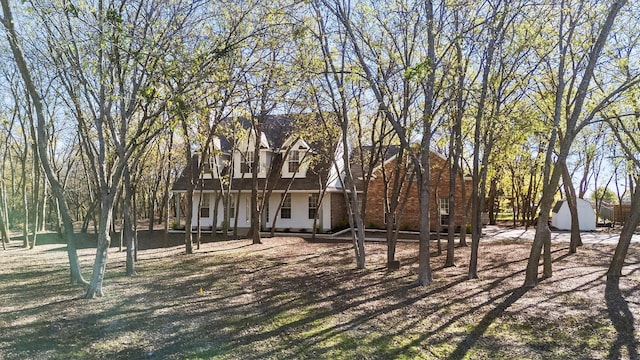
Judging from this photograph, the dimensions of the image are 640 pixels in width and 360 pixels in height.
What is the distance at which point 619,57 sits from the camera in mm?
11211

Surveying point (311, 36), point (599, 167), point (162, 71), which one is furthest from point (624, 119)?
point (599, 167)

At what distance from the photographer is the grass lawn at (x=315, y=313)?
559 cm

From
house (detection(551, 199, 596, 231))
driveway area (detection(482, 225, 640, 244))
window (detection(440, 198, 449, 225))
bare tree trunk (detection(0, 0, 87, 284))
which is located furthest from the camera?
house (detection(551, 199, 596, 231))

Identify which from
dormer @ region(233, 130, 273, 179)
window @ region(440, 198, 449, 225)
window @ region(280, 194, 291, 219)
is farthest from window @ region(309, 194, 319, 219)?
window @ region(440, 198, 449, 225)

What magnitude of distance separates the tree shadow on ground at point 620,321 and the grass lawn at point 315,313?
23 mm

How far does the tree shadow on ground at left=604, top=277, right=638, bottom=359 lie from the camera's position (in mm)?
5582

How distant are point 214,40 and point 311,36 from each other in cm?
291

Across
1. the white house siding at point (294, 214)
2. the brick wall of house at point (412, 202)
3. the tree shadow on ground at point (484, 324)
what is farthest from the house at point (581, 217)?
the tree shadow on ground at point (484, 324)

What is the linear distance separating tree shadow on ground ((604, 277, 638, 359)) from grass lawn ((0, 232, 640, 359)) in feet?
0.08

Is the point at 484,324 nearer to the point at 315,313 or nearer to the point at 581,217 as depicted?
the point at 315,313

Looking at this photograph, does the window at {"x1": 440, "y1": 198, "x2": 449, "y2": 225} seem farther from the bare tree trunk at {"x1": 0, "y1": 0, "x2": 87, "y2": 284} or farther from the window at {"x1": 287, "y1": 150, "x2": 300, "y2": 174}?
the bare tree trunk at {"x1": 0, "y1": 0, "x2": 87, "y2": 284}

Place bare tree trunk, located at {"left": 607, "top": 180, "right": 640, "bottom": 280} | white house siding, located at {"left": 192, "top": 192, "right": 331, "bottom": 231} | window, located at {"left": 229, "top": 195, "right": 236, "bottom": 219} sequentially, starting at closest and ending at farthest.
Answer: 1. bare tree trunk, located at {"left": 607, "top": 180, "right": 640, "bottom": 280}
2. white house siding, located at {"left": 192, "top": 192, "right": 331, "bottom": 231}
3. window, located at {"left": 229, "top": 195, "right": 236, "bottom": 219}

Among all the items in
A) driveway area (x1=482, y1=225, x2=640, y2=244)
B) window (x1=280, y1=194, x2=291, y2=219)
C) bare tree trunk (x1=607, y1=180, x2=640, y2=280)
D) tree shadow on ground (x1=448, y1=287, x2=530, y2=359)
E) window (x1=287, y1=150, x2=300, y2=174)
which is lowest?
tree shadow on ground (x1=448, y1=287, x2=530, y2=359)

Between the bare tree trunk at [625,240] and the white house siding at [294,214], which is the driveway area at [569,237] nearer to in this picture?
the white house siding at [294,214]
